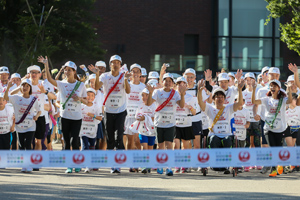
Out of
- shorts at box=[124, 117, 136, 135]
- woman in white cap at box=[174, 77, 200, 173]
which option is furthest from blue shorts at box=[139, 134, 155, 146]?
woman in white cap at box=[174, 77, 200, 173]

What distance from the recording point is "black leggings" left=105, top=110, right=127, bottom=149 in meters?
13.7

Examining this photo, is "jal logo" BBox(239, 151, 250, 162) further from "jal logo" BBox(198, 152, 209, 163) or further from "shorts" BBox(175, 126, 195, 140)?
"shorts" BBox(175, 126, 195, 140)

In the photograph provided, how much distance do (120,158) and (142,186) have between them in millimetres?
2316

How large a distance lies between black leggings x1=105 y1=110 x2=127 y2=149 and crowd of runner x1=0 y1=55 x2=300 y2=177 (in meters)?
0.02

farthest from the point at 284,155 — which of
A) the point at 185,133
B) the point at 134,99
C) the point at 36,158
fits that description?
the point at 134,99

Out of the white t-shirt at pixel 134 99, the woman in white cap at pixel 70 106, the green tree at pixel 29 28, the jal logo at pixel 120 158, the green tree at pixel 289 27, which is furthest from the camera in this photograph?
the green tree at pixel 289 27

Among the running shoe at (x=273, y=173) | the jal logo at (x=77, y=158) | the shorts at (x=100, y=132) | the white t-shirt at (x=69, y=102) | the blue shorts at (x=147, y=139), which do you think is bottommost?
the running shoe at (x=273, y=173)

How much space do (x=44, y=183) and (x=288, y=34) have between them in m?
17.4

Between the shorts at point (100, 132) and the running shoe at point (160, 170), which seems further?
the shorts at point (100, 132)

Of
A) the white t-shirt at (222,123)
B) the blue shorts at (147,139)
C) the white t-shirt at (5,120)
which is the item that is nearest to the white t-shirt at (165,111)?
the white t-shirt at (222,123)

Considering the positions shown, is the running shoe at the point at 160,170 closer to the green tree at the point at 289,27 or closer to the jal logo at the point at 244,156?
the jal logo at the point at 244,156

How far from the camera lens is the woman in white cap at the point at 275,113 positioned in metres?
13.1

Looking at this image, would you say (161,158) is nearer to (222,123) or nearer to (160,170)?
(222,123)

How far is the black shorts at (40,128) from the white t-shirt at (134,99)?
6.13ft
